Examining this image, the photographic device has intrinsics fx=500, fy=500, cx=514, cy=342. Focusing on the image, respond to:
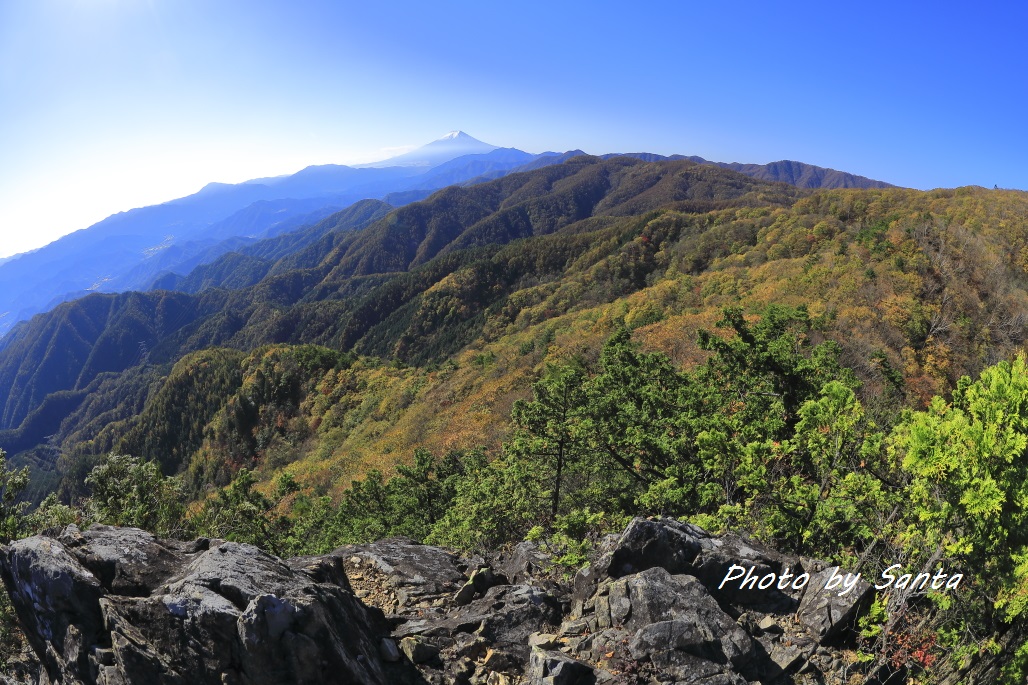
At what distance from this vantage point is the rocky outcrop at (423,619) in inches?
253

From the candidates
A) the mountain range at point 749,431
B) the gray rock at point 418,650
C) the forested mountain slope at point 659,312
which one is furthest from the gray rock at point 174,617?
the forested mountain slope at point 659,312

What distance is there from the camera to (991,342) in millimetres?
27203

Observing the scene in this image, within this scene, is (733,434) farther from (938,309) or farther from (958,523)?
(938,309)

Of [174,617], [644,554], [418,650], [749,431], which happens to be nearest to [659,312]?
[749,431]

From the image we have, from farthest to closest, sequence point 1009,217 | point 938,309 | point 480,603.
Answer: point 1009,217, point 938,309, point 480,603

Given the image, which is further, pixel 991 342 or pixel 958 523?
pixel 991 342

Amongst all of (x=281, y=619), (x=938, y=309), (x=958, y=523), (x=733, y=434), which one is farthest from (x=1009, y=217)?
(x=281, y=619)

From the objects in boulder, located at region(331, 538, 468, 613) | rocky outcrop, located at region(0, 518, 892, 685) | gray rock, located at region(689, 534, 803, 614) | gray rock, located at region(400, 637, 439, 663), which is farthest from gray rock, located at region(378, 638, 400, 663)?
gray rock, located at region(689, 534, 803, 614)

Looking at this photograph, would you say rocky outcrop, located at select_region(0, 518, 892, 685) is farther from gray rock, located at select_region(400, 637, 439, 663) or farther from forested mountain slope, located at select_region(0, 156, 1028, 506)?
forested mountain slope, located at select_region(0, 156, 1028, 506)

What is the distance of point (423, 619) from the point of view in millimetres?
9469

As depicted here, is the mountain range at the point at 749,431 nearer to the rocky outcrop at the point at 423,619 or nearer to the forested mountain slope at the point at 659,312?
the forested mountain slope at the point at 659,312

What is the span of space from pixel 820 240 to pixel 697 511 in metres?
50.0

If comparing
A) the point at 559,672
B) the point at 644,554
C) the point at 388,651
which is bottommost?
the point at 388,651

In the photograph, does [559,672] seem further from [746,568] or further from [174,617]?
[174,617]
